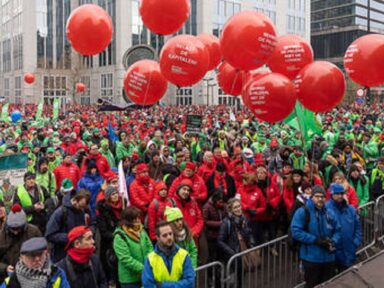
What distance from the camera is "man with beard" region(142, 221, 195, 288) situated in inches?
162

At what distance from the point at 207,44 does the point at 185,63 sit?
1.64 meters

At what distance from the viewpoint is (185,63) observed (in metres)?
8.38

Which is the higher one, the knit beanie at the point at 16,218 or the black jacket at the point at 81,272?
the knit beanie at the point at 16,218

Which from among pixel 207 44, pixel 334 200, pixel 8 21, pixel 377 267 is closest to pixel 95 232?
pixel 334 200

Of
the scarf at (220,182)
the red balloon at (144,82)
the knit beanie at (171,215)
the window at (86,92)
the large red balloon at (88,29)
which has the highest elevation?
the window at (86,92)

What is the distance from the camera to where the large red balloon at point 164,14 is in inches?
316

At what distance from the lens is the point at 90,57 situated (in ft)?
185

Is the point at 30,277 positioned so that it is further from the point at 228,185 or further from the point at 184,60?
the point at 184,60

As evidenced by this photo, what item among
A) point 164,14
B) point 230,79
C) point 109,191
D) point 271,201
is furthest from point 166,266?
point 230,79

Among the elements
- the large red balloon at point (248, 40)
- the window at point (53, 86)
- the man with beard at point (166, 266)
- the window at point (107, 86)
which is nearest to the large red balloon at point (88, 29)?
the large red balloon at point (248, 40)

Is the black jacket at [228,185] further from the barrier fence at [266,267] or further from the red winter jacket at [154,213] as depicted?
the red winter jacket at [154,213]

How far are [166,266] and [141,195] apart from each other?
2.71 metres

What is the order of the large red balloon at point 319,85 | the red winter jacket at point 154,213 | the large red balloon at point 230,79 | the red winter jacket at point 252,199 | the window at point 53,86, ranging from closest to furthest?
1. the red winter jacket at point 154,213
2. the red winter jacket at point 252,199
3. the large red balloon at point 319,85
4. the large red balloon at point 230,79
5. the window at point 53,86

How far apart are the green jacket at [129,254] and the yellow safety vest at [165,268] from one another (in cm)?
77
